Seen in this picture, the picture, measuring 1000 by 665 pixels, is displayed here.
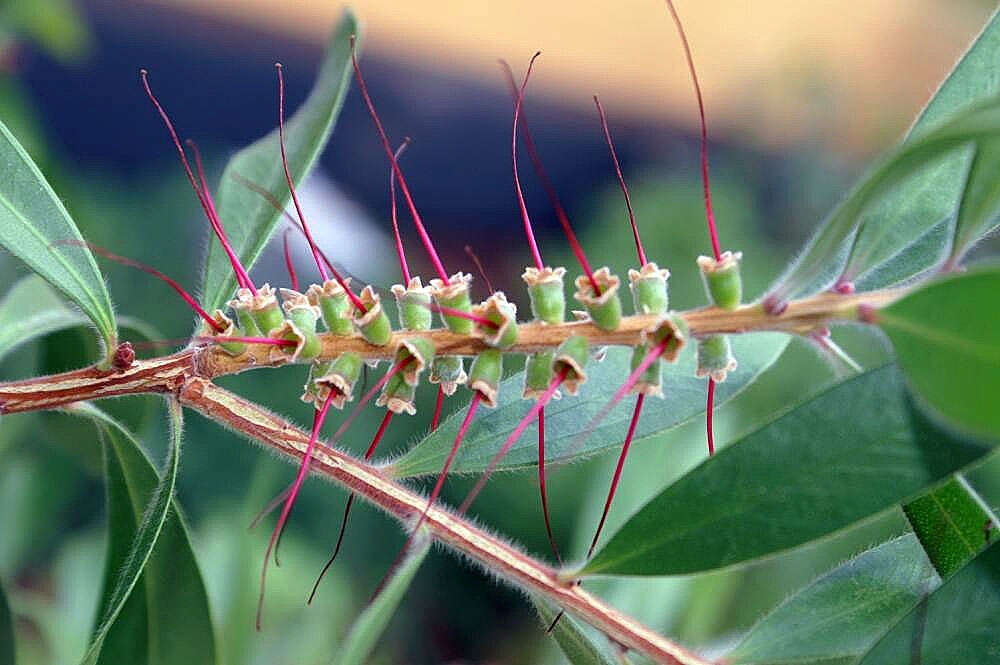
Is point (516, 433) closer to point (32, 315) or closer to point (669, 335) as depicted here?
point (669, 335)

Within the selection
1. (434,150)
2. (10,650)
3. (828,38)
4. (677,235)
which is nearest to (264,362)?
(10,650)

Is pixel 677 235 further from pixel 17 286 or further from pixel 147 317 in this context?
pixel 17 286

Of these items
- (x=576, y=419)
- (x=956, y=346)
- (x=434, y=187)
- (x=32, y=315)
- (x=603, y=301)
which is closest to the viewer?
(x=956, y=346)

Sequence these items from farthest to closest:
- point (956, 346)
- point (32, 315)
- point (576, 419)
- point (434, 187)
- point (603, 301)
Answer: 1. point (434, 187)
2. point (32, 315)
3. point (576, 419)
4. point (603, 301)
5. point (956, 346)

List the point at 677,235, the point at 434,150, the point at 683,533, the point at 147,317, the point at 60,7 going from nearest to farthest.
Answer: the point at 683,533
the point at 60,7
the point at 147,317
the point at 677,235
the point at 434,150

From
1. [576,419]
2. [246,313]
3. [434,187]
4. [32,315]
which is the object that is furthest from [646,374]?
[434,187]

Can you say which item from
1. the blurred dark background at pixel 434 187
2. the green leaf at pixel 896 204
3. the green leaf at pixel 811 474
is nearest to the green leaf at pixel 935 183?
the green leaf at pixel 896 204

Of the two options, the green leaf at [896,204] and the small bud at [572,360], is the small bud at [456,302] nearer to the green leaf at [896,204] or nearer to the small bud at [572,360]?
the small bud at [572,360]
